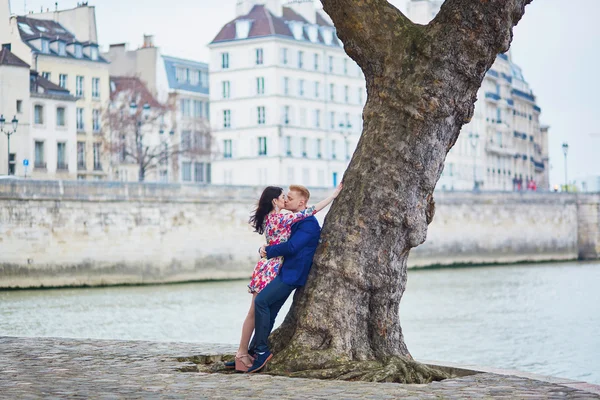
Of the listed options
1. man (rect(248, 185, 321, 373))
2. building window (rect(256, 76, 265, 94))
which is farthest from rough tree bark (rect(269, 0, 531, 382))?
building window (rect(256, 76, 265, 94))

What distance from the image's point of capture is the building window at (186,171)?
3115 inches

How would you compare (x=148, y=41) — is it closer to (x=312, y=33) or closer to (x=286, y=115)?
(x=286, y=115)

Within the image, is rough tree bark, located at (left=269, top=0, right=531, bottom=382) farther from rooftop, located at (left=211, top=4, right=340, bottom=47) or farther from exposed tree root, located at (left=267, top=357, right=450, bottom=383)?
rooftop, located at (left=211, top=4, right=340, bottom=47)

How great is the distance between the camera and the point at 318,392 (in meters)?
9.45

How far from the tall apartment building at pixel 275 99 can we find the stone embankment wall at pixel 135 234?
21479 mm

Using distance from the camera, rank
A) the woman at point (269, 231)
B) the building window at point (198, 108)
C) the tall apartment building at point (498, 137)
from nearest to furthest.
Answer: the woman at point (269, 231)
the building window at point (198, 108)
the tall apartment building at point (498, 137)

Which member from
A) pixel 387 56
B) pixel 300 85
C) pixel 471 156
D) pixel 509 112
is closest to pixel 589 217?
pixel 300 85

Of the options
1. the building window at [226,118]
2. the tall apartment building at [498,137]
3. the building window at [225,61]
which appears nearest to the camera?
the building window at [226,118]

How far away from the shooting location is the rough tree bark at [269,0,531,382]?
10859 millimetres

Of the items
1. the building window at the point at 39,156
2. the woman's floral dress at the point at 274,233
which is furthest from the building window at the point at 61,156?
the woman's floral dress at the point at 274,233

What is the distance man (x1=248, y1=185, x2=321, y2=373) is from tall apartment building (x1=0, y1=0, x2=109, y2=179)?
55179 millimetres

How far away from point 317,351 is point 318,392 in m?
1.37

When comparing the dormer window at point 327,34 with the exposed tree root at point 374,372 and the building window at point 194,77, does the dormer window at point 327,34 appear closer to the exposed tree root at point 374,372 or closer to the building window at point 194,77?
the building window at point 194,77

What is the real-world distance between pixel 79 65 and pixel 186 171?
13535 mm
